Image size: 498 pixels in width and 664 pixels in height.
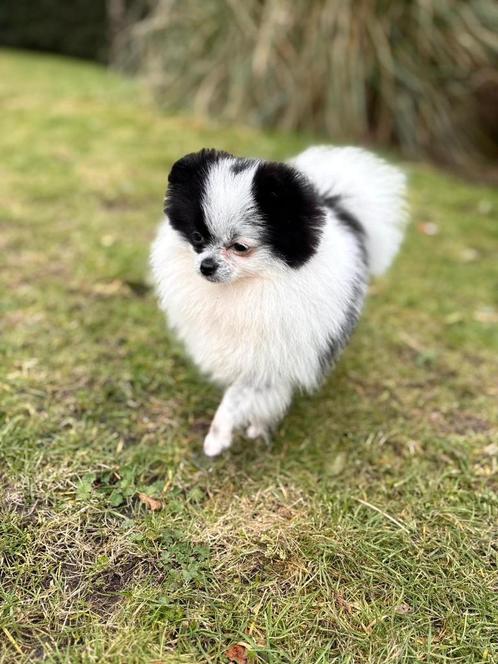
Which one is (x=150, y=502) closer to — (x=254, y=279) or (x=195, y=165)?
(x=254, y=279)

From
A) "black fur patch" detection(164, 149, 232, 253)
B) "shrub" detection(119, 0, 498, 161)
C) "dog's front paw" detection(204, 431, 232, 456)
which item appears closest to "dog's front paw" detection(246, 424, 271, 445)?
"dog's front paw" detection(204, 431, 232, 456)

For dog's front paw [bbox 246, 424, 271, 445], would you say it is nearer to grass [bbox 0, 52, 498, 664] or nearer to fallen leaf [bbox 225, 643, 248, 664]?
grass [bbox 0, 52, 498, 664]

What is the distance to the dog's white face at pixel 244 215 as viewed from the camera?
1734mm

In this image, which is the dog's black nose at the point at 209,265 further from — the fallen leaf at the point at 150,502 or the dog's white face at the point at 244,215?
the fallen leaf at the point at 150,502

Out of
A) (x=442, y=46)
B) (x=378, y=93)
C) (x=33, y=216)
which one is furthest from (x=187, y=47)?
(x=33, y=216)

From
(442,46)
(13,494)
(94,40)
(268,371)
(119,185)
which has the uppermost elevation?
(442,46)

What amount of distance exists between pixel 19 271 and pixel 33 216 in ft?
2.70

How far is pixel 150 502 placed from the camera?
196cm

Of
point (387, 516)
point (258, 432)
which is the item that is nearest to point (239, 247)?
point (258, 432)

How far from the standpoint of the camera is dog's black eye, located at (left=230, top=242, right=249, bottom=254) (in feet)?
5.90

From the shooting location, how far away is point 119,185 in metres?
4.64

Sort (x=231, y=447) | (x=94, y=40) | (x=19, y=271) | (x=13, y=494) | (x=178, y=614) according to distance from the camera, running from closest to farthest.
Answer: (x=178, y=614)
(x=13, y=494)
(x=231, y=447)
(x=19, y=271)
(x=94, y=40)

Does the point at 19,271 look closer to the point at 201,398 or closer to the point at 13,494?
the point at 201,398

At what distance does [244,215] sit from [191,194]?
21 centimetres
